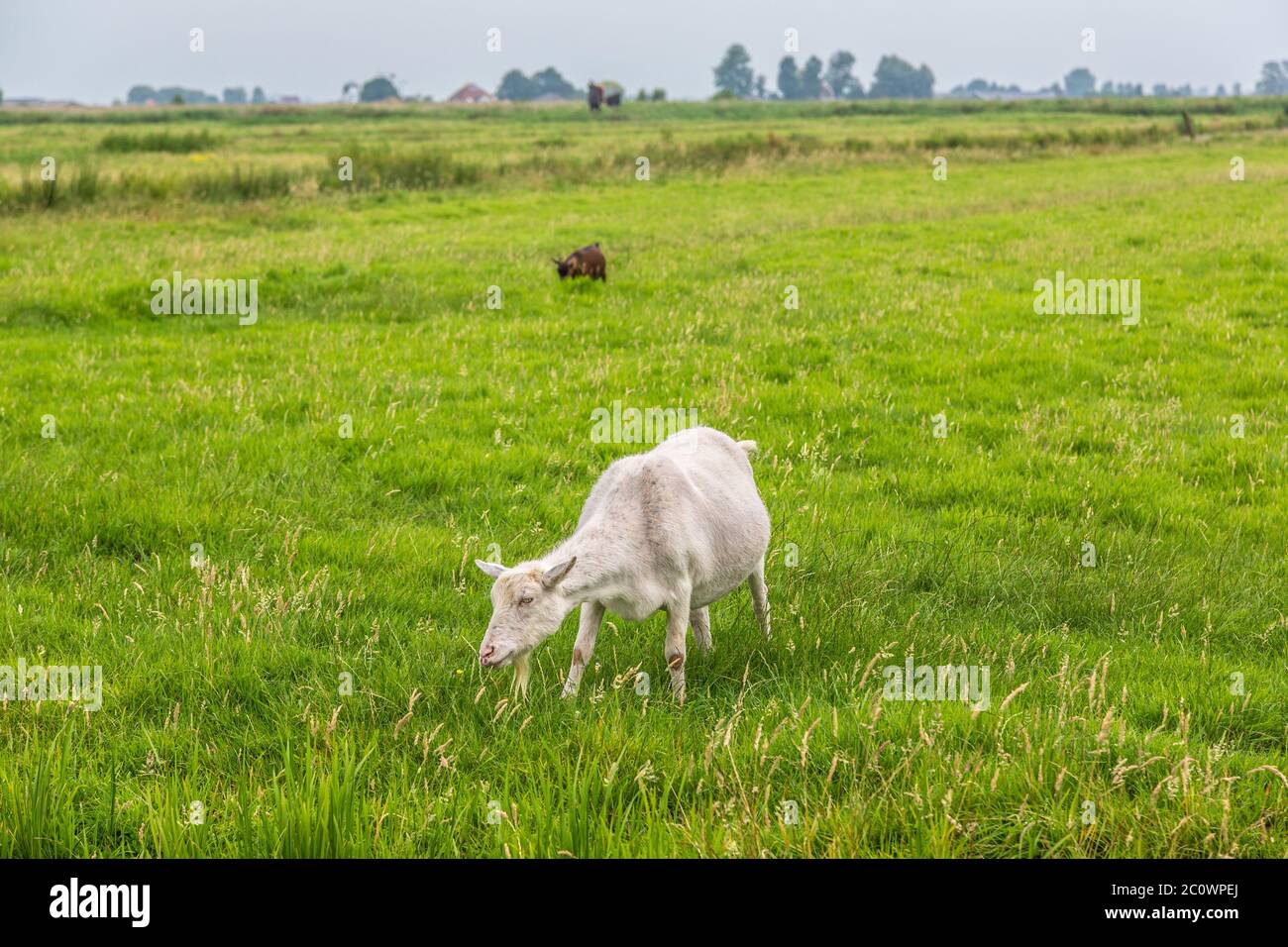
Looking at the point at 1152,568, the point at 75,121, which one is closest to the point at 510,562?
the point at 1152,568

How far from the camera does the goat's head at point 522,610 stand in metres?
4.48

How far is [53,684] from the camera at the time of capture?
5074 mm

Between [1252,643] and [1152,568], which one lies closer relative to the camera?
[1252,643]

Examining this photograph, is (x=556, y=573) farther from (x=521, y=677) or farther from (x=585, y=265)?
(x=585, y=265)

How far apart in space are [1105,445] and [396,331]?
33.8 ft

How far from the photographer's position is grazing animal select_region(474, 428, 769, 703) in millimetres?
4559

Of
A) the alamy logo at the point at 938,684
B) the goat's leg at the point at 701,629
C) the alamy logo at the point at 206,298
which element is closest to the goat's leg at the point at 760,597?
the goat's leg at the point at 701,629

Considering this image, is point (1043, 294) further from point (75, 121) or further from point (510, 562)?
point (75, 121)

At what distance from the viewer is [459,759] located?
4453 mm

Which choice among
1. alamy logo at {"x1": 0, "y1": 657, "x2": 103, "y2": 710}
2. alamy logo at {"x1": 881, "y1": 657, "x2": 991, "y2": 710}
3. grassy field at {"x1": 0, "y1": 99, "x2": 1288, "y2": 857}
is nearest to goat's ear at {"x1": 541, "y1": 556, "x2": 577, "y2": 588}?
grassy field at {"x1": 0, "y1": 99, "x2": 1288, "y2": 857}
